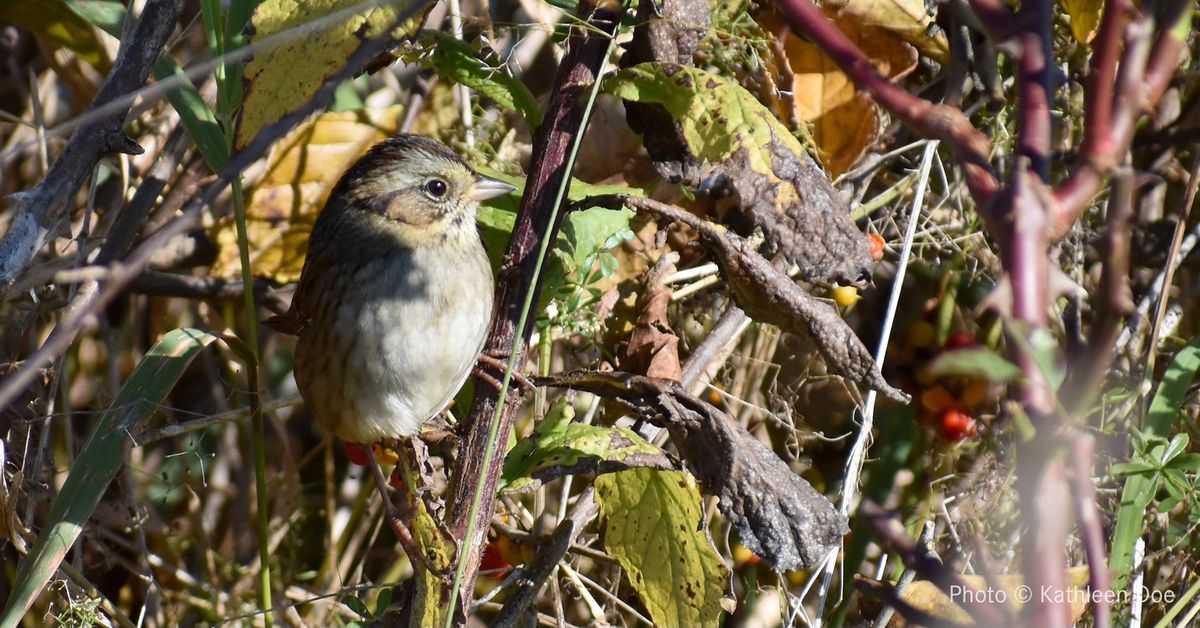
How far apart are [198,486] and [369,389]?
1.00 m

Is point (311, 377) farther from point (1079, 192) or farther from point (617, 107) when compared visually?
point (1079, 192)

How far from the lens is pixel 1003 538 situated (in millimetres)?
2234

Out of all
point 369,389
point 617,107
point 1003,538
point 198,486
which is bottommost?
point 198,486

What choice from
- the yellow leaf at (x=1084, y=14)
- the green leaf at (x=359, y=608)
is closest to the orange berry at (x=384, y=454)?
the green leaf at (x=359, y=608)

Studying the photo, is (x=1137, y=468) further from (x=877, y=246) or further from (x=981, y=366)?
(x=981, y=366)

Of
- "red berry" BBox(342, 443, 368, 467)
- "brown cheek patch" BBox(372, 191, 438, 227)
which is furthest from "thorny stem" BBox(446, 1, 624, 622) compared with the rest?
"red berry" BBox(342, 443, 368, 467)

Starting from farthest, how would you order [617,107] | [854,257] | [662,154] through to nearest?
[617,107]
[662,154]
[854,257]

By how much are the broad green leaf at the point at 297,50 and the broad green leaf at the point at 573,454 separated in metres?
0.58

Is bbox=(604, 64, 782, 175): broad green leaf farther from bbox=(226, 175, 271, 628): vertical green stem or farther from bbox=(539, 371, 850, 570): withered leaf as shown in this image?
bbox=(226, 175, 271, 628): vertical green stem

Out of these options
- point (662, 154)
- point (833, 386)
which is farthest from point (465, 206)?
point (833, 386)

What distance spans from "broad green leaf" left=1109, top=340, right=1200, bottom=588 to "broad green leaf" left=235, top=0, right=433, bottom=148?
1.31m

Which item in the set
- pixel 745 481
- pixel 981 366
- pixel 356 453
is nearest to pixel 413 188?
pixel 356 453

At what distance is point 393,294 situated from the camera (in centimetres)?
207

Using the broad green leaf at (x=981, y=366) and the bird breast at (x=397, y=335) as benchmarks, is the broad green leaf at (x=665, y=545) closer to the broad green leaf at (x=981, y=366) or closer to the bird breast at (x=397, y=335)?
the bird breast at (x=397, y=335)
